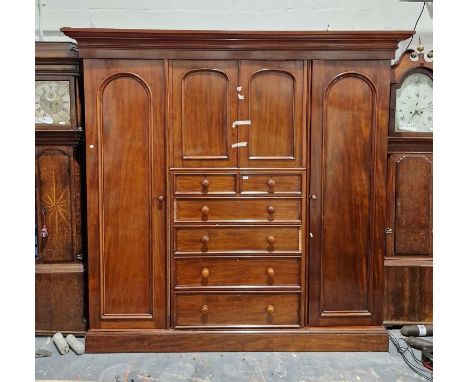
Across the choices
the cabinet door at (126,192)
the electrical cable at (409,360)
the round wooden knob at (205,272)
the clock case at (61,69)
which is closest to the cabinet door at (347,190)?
the electrical cable at (409,360)

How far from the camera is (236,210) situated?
8.20 ft

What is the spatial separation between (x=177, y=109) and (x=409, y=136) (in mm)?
1571

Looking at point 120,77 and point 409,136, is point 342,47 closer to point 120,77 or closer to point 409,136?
point 409,136

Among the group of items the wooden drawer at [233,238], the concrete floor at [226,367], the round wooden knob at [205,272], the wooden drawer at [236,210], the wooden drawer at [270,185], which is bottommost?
the concrete floor at [226,367]

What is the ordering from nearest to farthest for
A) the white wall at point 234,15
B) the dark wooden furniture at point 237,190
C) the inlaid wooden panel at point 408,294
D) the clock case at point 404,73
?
the dark wooden furniture at point 237,190 → the clock case at point 404,73 → the inlaid wooden panel at point 408,294 → the white wall at point 234,15

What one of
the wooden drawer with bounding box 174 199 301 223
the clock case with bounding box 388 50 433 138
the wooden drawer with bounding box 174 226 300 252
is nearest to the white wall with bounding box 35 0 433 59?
the clock case with bounding box 388 50 433 138

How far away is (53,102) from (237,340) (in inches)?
77.4

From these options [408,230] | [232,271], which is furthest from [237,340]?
[408,230]

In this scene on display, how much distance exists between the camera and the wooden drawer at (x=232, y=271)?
2527mm

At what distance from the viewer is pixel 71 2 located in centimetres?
294

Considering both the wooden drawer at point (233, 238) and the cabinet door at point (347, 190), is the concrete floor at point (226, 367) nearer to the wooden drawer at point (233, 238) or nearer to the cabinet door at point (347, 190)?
the cabinet door at point (347, 190)

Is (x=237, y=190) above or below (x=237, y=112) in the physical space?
below

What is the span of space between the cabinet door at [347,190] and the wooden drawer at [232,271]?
207mm

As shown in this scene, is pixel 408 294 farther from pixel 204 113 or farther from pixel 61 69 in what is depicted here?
pixel 61 69
